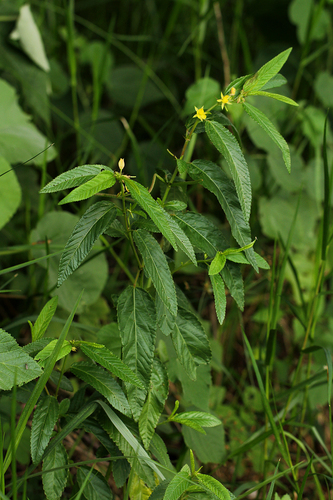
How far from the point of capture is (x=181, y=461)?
99cm

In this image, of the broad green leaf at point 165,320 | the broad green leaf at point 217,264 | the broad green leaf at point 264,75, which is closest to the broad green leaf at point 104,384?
Answer: the broad green leaf at point 165,320

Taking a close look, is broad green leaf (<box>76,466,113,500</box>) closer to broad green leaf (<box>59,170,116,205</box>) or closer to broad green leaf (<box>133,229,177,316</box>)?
broad green leaf (<box>133,229,177,316</box>)

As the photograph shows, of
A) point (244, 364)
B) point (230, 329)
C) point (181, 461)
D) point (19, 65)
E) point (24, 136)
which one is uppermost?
point (19, 65)

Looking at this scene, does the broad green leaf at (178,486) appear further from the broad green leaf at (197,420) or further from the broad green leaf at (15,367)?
the broad green leaf at (15,367)

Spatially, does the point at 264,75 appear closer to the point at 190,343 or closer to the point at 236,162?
the point at 236,162

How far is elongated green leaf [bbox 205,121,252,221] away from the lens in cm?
62

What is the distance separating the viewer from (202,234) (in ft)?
2.32

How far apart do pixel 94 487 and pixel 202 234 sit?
463mm

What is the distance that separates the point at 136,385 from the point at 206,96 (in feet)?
4.02

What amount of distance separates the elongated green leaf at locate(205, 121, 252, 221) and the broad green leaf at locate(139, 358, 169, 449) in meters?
0.33

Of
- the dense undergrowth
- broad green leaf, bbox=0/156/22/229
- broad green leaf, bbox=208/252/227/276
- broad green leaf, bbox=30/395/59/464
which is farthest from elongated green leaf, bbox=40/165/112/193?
broad green leaf, bbox=0/156/22/229

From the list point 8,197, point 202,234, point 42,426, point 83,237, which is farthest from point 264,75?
point 8,197

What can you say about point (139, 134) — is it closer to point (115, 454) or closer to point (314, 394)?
point (314, 394)

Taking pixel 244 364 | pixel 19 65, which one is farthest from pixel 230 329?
pixel 19 65
